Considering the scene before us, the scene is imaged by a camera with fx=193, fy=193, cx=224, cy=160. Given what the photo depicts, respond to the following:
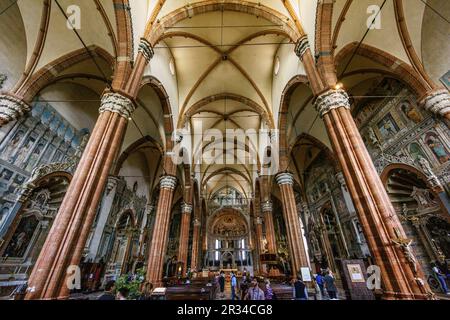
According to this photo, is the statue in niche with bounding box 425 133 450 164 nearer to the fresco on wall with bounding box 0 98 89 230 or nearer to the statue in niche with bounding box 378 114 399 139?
the statue in niche with bounding box 378 114 399 139

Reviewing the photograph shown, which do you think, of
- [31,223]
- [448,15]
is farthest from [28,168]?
[448,15]

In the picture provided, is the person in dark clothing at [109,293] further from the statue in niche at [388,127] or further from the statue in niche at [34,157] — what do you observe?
the statue in niche at [388,127]

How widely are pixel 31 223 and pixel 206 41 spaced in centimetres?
1274

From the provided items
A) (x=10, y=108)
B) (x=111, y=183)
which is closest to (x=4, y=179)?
(x=10, y=108)

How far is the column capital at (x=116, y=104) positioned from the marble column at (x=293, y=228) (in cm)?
882

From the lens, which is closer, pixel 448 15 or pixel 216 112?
pixel 448 15

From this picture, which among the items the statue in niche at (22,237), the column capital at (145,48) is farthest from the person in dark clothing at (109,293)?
the statue in niche at (22,237)

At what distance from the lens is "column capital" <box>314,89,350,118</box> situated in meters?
6.04

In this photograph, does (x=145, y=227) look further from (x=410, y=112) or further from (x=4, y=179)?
(x=410, y=112)

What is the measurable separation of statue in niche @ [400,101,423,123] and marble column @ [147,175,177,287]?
12.0 metres

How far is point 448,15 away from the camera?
7.25 metres

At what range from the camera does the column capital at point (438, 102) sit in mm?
6945

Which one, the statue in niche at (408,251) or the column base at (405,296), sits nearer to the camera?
the column base at (405,296)
